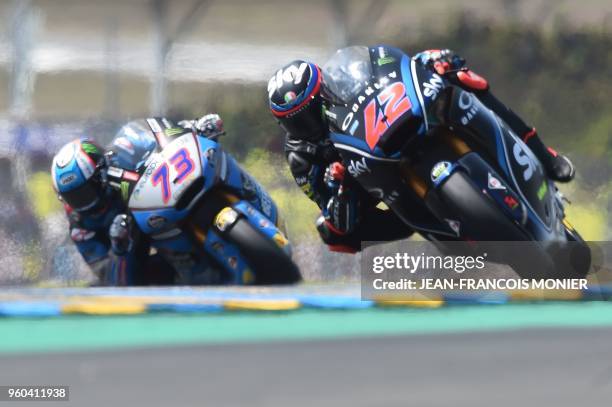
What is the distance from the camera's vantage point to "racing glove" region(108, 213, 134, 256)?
6246 mm

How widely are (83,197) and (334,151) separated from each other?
142cm

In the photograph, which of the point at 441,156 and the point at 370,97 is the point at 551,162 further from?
the point at 370,97

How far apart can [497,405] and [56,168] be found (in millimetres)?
3462

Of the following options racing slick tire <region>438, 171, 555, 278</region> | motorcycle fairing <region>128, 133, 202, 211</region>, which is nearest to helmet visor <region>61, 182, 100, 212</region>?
motorcycle fairing <region>128, 133, 202, 211</region>

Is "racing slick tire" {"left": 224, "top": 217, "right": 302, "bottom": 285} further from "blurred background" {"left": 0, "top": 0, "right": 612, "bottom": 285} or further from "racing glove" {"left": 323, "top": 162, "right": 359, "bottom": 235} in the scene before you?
"blurred background" {"left": 0, "top": 0, "right": 612, "bottom": 285}

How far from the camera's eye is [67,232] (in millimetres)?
7477

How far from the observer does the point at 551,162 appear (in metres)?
5.71

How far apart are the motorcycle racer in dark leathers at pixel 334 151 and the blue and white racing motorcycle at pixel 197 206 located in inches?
12.9

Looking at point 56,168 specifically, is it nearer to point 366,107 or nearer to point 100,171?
point 100,171

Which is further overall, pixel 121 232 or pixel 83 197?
pixel 83 197

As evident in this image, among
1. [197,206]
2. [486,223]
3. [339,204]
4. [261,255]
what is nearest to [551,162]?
[486,223]

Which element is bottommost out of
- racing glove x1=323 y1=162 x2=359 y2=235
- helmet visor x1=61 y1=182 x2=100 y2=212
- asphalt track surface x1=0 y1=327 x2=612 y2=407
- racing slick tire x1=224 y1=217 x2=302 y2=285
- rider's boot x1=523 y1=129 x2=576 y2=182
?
asphalt track surface x1=0 y1=327 x2=612 y2=407

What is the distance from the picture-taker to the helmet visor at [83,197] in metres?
6.36

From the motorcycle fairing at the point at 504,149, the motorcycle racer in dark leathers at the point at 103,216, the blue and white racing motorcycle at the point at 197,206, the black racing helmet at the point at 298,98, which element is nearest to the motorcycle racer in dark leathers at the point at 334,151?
the black racing helmet at the point at 298,98
